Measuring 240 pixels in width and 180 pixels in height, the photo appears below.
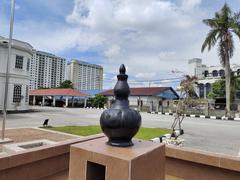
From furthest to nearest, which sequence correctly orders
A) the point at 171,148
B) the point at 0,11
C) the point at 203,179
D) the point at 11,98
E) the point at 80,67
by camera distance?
the point at 80,67 → the point at 11,98 → the point at 0,11 → the point at 171,148 → the point at 203,179

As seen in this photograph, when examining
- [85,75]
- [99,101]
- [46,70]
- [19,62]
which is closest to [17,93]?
[19,62]

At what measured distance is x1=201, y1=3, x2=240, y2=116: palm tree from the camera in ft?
62.6

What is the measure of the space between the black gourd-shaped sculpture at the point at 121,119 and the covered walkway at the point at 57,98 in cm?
3154

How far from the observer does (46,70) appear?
152 feet

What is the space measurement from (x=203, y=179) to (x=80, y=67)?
42.8 metres

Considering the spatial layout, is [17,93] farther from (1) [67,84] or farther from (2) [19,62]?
(1) [67,84]

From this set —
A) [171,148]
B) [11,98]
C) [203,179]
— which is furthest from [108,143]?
[11,98]

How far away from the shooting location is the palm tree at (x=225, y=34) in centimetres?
1908

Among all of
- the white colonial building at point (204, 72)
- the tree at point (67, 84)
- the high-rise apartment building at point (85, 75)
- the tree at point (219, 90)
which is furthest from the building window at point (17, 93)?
the white colonial building at point (204, 72)

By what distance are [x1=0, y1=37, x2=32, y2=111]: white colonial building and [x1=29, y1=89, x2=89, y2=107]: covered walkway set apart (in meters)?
12.8

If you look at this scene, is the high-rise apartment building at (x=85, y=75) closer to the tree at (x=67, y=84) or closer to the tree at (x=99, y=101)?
the tree at (x=67, y=84)

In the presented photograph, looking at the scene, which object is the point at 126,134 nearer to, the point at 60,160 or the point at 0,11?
the point at 60,160

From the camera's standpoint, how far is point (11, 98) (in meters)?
19.2

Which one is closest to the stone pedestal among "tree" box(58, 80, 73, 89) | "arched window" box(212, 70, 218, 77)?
"tree" box(58, 80, 73, 89)
